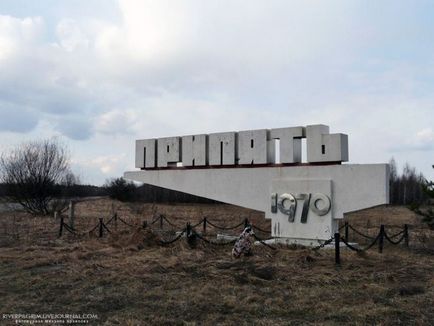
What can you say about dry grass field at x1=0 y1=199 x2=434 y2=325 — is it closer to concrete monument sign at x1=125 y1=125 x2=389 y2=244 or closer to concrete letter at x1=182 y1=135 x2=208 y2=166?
concrete monument sign at x1=125 y1=125 x2=389 y2=244

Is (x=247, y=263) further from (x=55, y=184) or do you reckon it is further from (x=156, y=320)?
(x=55, y=184)

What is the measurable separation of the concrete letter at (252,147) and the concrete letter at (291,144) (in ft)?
1.82

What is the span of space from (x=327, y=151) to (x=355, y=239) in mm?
4523

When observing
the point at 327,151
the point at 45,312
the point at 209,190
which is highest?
the point at 327,151

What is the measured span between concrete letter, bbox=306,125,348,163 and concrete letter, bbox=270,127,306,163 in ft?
1.00

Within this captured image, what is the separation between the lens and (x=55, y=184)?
1141 inches

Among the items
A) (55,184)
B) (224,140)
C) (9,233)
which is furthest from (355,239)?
(55,184)

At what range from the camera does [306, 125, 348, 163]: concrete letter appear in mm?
13062

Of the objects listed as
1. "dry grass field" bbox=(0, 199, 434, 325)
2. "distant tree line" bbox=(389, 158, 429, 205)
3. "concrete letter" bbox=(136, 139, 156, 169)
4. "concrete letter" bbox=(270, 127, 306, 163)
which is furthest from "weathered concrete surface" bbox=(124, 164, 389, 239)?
"distant tree line" bbox=(389, 158, 429, 205)

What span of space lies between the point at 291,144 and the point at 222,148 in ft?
7.93

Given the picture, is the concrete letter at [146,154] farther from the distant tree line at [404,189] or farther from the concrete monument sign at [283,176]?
the distant tree line at [404,189]

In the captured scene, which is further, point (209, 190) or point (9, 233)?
point (9, 233)

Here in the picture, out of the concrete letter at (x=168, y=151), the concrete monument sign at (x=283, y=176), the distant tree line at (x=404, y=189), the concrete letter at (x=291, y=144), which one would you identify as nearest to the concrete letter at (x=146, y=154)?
the concrete letter at (x=168, y=151)

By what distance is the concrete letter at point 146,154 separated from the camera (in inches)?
667
